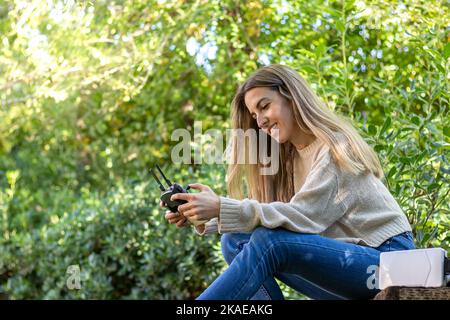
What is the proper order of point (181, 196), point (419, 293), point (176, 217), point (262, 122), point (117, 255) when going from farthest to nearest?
point (117, 255), point (262, 122), point (176, 217), point (181, 196), point (419, 293)

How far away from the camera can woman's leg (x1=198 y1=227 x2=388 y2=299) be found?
212 cm

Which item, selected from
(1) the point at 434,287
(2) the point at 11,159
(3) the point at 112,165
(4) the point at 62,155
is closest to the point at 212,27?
(3) the point at 112,165

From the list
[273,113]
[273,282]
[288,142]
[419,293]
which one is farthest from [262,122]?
[419,293]

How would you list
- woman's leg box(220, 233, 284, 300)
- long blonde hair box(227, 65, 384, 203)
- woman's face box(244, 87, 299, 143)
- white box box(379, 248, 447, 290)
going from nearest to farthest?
white box box(379, 248, 447, 290) → woman's leg box(220, 233, 284, 300) → long blonde hair box(227, 65, 384, 203) → woman's face box(244, 87, 299, 143)

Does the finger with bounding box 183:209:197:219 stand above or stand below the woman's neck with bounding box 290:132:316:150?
below

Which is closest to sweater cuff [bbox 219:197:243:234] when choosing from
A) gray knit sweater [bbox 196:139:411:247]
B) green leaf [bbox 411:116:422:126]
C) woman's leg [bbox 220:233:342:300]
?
gray knit sweater [bbox 196:139:411:247]

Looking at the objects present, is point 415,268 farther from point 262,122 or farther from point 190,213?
point 262,122

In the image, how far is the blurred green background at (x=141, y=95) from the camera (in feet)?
15.2

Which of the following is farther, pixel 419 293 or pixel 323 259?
pixel 323 259

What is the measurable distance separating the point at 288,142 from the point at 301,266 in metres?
0.61

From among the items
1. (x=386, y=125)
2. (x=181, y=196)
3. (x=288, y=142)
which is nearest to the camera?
(x=181, y=196)

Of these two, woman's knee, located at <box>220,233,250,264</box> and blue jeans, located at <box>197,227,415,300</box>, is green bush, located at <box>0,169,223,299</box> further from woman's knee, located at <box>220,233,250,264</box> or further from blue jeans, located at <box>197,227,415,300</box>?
blue jeans, located at <box>197,227,415,300</box>

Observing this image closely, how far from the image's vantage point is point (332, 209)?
2.36 metres

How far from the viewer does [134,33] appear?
545 cm
